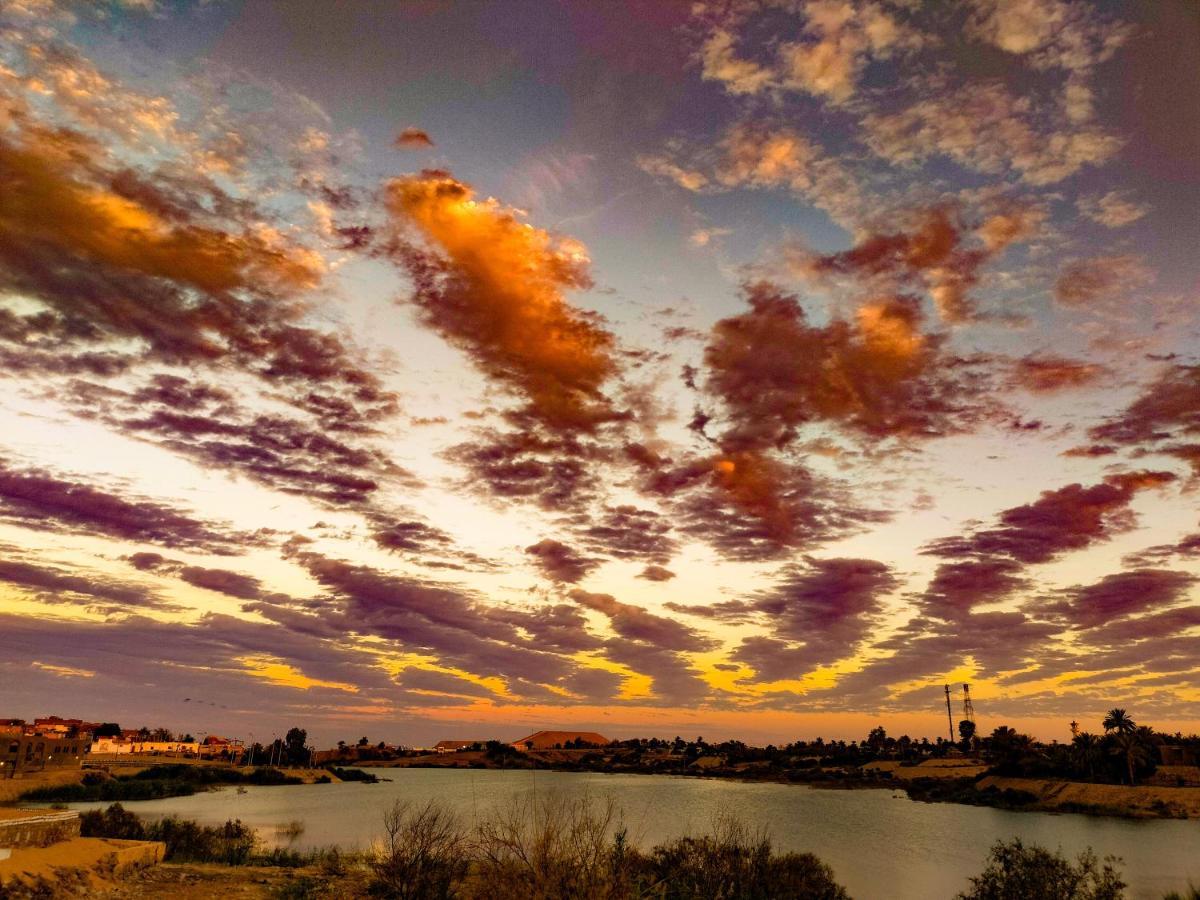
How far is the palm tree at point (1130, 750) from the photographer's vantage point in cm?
10594

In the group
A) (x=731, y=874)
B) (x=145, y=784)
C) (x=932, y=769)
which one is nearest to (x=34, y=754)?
(x=145, y=784)

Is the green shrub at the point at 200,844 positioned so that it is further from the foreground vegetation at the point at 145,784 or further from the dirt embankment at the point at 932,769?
the dirt embankment at the point at 932,769

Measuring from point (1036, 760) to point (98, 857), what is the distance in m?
143

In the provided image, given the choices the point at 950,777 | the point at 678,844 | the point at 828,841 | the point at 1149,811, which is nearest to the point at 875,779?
the point at 950,777

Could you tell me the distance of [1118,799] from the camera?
97.4 metres

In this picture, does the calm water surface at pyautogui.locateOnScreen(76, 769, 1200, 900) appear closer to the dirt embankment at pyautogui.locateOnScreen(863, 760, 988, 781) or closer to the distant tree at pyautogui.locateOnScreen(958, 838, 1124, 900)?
the distant tree at pyautogui.locateOnScreen(958, 838, 1124, 900)

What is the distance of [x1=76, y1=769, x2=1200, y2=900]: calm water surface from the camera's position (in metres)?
52.3

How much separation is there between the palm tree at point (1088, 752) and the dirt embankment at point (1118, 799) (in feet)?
21.4

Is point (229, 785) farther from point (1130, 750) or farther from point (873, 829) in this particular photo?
point (1130, 750)

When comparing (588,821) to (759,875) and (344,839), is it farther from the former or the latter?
(344,839)

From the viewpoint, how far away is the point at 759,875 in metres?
33.4

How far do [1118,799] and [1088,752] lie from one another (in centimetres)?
1668

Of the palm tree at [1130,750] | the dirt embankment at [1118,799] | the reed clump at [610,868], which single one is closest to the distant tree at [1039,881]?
the reed clump at [610,868]

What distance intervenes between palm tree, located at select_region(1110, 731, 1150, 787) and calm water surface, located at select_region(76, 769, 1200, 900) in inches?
715
